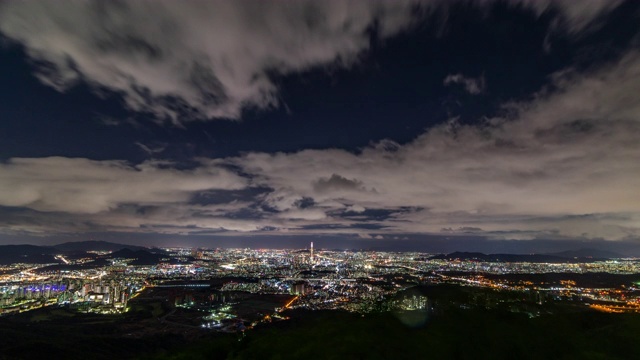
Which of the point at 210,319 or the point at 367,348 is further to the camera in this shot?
the point at 210,319

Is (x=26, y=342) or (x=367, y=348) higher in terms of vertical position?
(x=367, y=348)

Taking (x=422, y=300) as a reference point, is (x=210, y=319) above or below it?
below

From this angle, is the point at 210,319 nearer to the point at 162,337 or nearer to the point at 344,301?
the point at 162,337

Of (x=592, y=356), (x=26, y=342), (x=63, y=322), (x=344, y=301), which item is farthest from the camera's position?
(x=344, y=301)

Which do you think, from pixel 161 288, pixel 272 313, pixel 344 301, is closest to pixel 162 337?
pixel 272 313

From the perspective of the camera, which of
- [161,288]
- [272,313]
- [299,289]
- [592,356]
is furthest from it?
[161,288]

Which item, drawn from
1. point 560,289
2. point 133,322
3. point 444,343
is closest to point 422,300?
point 444,343

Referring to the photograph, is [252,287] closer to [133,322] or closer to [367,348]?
[133,322]

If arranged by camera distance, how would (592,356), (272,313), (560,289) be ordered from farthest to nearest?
(560,289), (272,313), (592,356)

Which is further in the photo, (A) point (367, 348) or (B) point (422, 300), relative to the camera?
(B) point (422, 300)
